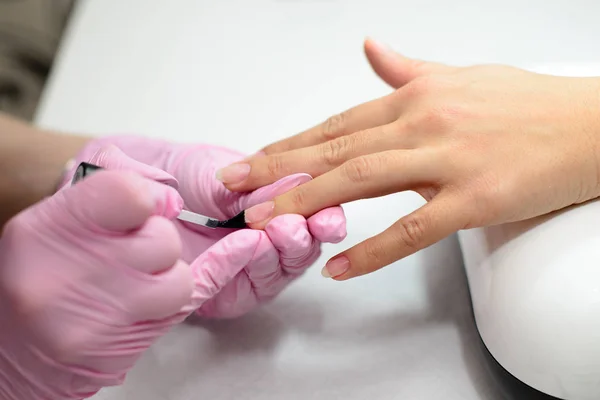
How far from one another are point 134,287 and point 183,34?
0.67 m

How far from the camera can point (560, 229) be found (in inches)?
20.7

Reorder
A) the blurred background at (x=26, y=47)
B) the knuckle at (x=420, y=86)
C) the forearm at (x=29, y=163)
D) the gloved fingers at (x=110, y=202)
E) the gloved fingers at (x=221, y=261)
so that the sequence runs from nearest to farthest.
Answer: the gloved fingers at (x=110, y=202)
the gloved fingers at (x=221, y=261)
the knuckle at (x=420, y=86)
the forearm at (x=29, y=163)
the blurred background at (x=26, y=47)

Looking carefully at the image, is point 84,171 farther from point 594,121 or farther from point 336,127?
point 594,121

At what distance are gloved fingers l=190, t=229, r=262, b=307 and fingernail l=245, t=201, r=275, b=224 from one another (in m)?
0.05

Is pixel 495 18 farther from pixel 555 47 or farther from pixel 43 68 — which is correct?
pixel 43 68

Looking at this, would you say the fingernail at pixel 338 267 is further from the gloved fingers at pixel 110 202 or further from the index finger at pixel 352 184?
the gloved fingers at pixel 110 202

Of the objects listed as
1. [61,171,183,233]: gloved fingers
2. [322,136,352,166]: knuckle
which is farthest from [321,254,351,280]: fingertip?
[61,171,183,233]: gloved fingers

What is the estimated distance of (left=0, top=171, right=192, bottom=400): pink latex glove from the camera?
16.3 inches

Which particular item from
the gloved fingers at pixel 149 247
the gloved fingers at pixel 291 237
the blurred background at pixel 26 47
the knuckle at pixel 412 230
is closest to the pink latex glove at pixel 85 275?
the gloved fingers at pixel 149 247

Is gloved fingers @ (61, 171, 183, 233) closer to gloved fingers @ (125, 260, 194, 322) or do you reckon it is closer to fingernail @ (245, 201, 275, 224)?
gloved fingers @ (125, 260, 194, 322)

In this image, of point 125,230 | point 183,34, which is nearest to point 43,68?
point 183,34

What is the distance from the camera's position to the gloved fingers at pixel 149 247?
0.42 m

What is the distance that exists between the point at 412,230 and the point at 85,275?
297 millimetres

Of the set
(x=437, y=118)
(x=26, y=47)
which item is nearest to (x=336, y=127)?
(x=437, y=118)
